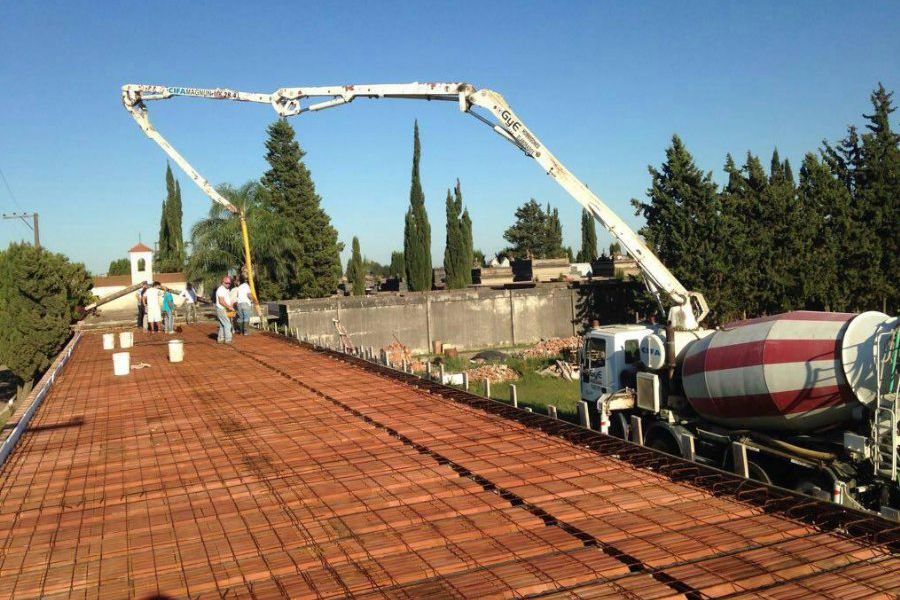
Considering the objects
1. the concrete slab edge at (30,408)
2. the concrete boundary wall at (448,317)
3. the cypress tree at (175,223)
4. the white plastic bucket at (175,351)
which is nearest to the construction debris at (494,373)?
the concrete boundary wall at (448,317)

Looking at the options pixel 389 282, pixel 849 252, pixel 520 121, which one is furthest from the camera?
pixel 389 282

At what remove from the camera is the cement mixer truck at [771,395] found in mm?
8203

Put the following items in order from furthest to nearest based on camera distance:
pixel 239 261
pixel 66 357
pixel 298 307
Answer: pixel 239 261, pixel 298 307, pixel 66 357

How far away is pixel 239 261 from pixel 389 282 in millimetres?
23939

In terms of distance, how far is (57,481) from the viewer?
7551mm

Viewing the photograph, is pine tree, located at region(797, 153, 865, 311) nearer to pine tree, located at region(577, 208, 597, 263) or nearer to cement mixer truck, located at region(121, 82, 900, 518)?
cement mixer truck, located at region(121, 82, 900, 518)

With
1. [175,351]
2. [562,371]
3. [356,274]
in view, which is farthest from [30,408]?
[356,274]

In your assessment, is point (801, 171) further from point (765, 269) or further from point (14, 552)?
point (14, 552)

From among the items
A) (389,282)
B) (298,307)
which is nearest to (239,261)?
(298,307)

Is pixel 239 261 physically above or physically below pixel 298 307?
above

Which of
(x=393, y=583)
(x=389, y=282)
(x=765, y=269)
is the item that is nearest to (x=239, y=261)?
(x=389, y=282)

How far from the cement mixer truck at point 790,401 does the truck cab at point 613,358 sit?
3.45ft

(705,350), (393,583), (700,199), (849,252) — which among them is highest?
(700,199)

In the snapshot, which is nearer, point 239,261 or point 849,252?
point 849,252
